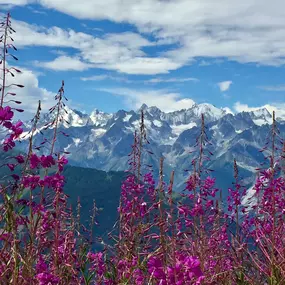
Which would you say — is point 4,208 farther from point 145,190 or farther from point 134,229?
point 145,190

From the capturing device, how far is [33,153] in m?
4.66

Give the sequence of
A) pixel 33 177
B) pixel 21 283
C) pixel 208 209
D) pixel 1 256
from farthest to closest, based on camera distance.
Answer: pixel 208 209 < pixel 33 177 < pixel 21 283 < pixel 1 256

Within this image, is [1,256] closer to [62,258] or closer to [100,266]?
[62,258]

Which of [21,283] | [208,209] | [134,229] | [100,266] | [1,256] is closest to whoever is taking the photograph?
[1,256]

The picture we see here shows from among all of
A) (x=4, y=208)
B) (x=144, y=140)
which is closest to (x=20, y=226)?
(x=4, y=208)

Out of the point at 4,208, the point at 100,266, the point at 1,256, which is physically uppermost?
the point at 4,208

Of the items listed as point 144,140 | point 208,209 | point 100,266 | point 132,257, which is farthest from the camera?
point 208,209

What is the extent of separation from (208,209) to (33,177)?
4.69 m

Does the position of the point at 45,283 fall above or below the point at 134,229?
below

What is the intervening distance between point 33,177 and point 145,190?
4.52 meters

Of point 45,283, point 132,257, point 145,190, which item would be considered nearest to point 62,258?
point 132,257

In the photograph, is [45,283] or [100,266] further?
[100,266]

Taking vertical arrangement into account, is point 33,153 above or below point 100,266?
above

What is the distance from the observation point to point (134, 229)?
20.1 feet
